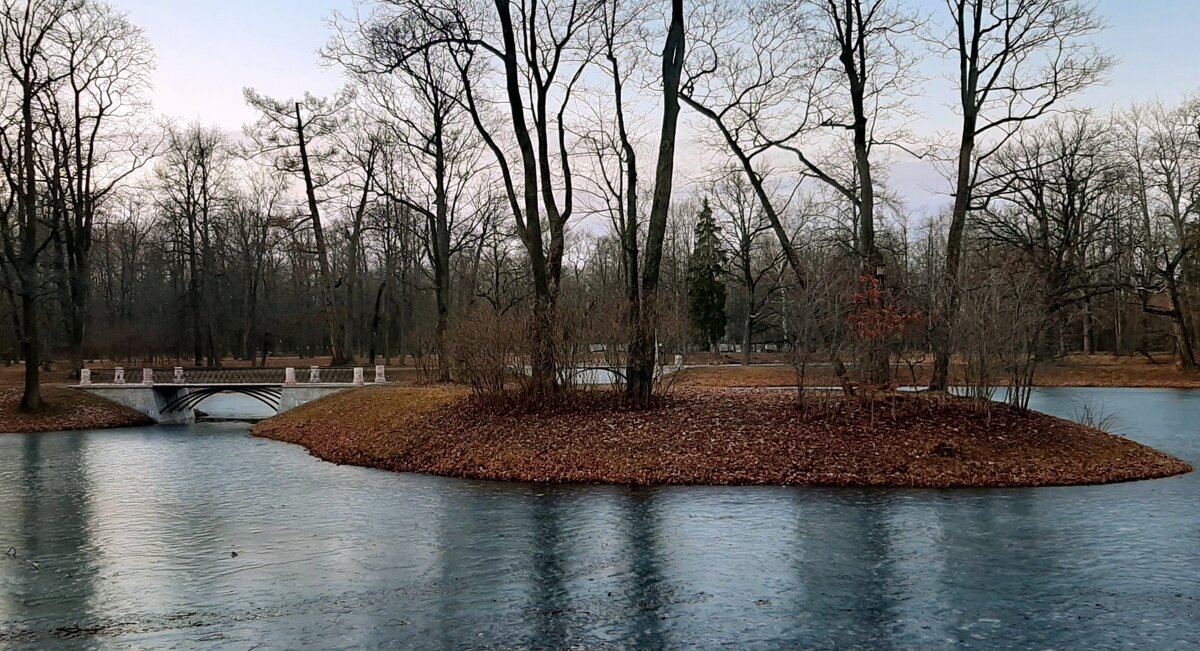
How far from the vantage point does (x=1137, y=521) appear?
38.1 feet

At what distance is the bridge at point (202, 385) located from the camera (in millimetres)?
32438

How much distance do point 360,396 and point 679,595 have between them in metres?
21.2

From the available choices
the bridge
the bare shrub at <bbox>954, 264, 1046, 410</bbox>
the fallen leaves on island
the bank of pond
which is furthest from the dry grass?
the bare shrub at <bbox>954, 264, 1046, 410</bbox>

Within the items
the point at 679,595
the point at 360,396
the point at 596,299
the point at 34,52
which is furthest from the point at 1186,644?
the point at 34,52

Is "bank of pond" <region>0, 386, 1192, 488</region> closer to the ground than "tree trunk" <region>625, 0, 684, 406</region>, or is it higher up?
closer to the ground

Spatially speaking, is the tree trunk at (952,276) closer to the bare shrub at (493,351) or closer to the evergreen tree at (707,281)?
the bare shrub at (493,351)

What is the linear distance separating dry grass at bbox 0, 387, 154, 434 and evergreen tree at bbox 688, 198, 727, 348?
3459cm

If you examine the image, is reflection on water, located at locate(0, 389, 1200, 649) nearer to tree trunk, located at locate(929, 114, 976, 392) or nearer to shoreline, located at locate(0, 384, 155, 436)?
tree trunk, located at locate(929, 114, 976, 392)

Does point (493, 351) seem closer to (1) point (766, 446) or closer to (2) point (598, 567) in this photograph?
(1) point (766, 446)

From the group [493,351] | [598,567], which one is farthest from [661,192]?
[598,567]

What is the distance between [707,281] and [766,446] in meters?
42.5

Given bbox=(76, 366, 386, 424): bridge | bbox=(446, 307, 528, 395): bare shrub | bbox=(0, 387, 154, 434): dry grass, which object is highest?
bbox=(446, 307, 528, 395): bare shrub

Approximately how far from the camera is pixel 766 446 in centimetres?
1630

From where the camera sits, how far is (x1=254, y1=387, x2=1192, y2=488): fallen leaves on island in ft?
49.5
